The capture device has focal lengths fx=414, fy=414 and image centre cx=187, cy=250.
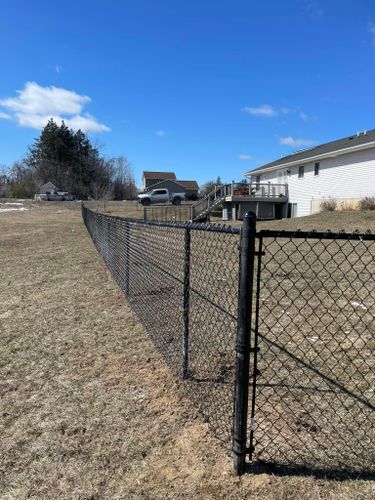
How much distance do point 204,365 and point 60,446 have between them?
1.46 m

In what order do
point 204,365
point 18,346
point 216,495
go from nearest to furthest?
point 216,495 < point 204,365 < point 18,346

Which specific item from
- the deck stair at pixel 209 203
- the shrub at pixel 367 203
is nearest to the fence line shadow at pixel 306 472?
the shrub at pixel 367 203

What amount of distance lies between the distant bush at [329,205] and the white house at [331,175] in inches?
14.3

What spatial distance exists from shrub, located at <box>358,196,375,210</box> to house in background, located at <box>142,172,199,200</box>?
57.4m

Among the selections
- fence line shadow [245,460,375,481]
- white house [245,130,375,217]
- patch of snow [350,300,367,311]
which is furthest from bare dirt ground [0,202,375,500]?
white house [245,130,375,217]

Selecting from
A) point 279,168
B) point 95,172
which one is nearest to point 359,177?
→ point 279,168

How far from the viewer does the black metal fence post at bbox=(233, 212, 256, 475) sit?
209cm

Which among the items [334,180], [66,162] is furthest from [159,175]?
[334,180]

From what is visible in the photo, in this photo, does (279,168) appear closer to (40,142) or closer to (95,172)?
(95,172)

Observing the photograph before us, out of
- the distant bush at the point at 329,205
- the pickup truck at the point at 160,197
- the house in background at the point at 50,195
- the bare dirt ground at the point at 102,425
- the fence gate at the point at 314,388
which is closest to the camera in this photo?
the bare dirt ground at the point at 102,425

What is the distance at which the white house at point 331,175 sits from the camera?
21469 mm

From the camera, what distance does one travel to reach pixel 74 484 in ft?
7.55

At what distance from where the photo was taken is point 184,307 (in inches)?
138

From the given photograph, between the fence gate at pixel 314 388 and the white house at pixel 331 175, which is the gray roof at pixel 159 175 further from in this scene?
the fence gate at pixel 314 388
